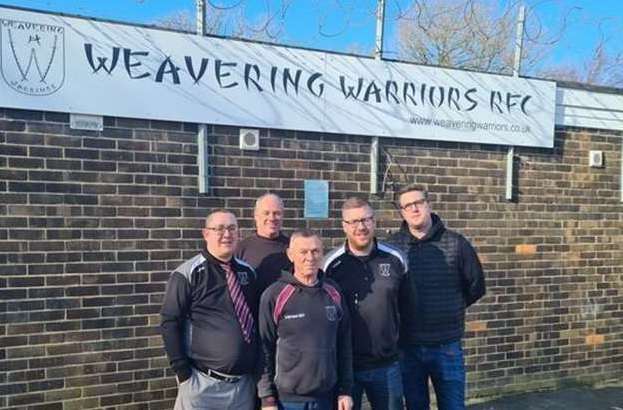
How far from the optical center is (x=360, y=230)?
376 cm

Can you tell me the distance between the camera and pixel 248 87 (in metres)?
5.30

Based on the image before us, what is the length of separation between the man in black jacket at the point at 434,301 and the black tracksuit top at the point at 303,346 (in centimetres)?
77

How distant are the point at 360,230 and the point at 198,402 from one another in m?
1.32

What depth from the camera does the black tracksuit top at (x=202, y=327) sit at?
11.5 feet

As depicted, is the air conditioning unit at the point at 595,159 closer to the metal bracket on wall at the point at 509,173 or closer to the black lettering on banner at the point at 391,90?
the metal bracket on wall at the point at 509,173

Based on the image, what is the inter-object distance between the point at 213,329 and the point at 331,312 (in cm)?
65

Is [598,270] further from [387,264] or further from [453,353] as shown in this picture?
[387,264]

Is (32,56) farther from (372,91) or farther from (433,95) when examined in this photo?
(433,95)

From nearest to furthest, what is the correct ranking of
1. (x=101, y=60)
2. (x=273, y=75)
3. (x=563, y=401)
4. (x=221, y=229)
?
1. (x=221, y=229)
2. (x=101, y=60)
3. (x=273, y=75)
4. (x=563, y=401)

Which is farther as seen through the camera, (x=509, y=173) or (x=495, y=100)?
(x=509, y=173)

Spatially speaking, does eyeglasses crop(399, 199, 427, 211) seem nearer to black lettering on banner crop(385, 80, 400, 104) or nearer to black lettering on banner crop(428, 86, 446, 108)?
black lettering on banner crop(385, 80, 400, 104)

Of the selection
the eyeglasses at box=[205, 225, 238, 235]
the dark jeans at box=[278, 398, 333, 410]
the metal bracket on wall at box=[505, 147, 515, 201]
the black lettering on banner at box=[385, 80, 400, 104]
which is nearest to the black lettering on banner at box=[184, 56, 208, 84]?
the black lettering on banner at box=[385, 80, 400, 104]

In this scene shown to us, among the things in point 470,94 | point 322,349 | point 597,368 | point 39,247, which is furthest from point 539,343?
point 39,247

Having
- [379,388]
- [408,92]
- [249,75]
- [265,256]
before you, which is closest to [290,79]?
[249,75]
